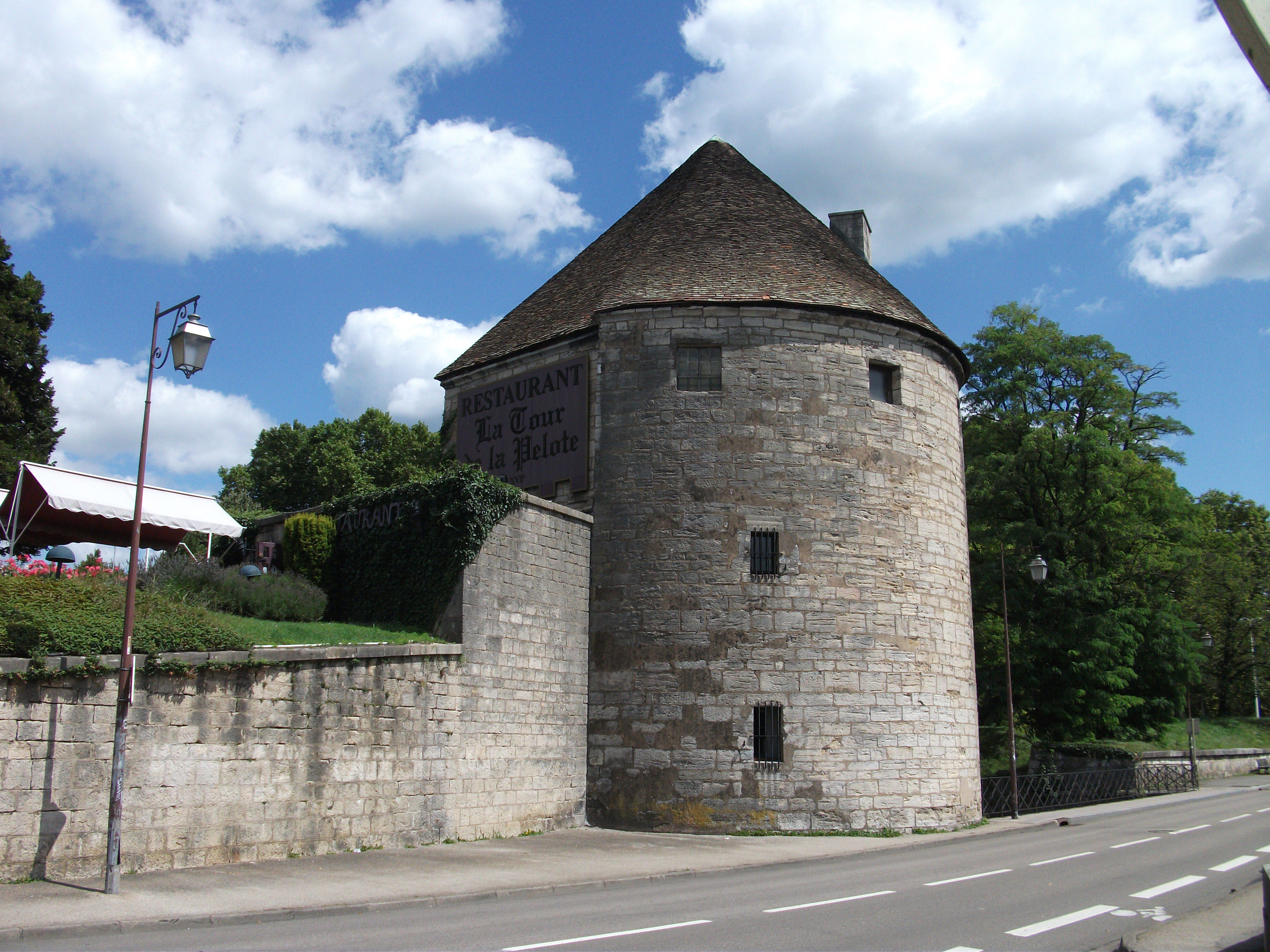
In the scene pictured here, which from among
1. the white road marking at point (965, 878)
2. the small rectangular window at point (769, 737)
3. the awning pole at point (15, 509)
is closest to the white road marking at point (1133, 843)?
the white road marking at point (965, 878)

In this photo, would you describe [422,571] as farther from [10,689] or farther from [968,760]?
[968,760]

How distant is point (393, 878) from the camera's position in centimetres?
1040

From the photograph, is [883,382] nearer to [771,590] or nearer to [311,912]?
[771,590]

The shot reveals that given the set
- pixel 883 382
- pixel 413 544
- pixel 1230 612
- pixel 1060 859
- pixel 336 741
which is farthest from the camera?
pixel 1230 612

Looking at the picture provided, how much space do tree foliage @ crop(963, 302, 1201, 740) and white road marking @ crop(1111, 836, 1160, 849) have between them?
12.7m

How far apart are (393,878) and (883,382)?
515 inches

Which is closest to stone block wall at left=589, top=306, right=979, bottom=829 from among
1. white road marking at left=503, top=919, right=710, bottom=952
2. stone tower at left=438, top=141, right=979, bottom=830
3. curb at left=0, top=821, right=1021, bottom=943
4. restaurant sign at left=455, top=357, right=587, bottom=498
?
stone tower at left=438, top=141, right=979, bottom=830

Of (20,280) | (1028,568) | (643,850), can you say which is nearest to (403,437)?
(20,280)

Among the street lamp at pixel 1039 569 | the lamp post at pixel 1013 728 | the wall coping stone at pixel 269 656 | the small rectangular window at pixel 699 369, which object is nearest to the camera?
the wall coping stone at pixel 269 656

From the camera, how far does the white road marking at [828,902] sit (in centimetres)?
882

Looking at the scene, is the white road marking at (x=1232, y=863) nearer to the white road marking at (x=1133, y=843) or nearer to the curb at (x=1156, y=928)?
the curb at (x=1156, y=928)

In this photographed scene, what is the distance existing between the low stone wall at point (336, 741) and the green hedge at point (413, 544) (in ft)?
1.37

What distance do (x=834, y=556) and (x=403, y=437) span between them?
107 feet

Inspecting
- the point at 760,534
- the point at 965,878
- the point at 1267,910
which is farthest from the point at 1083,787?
the point at 1267,910
